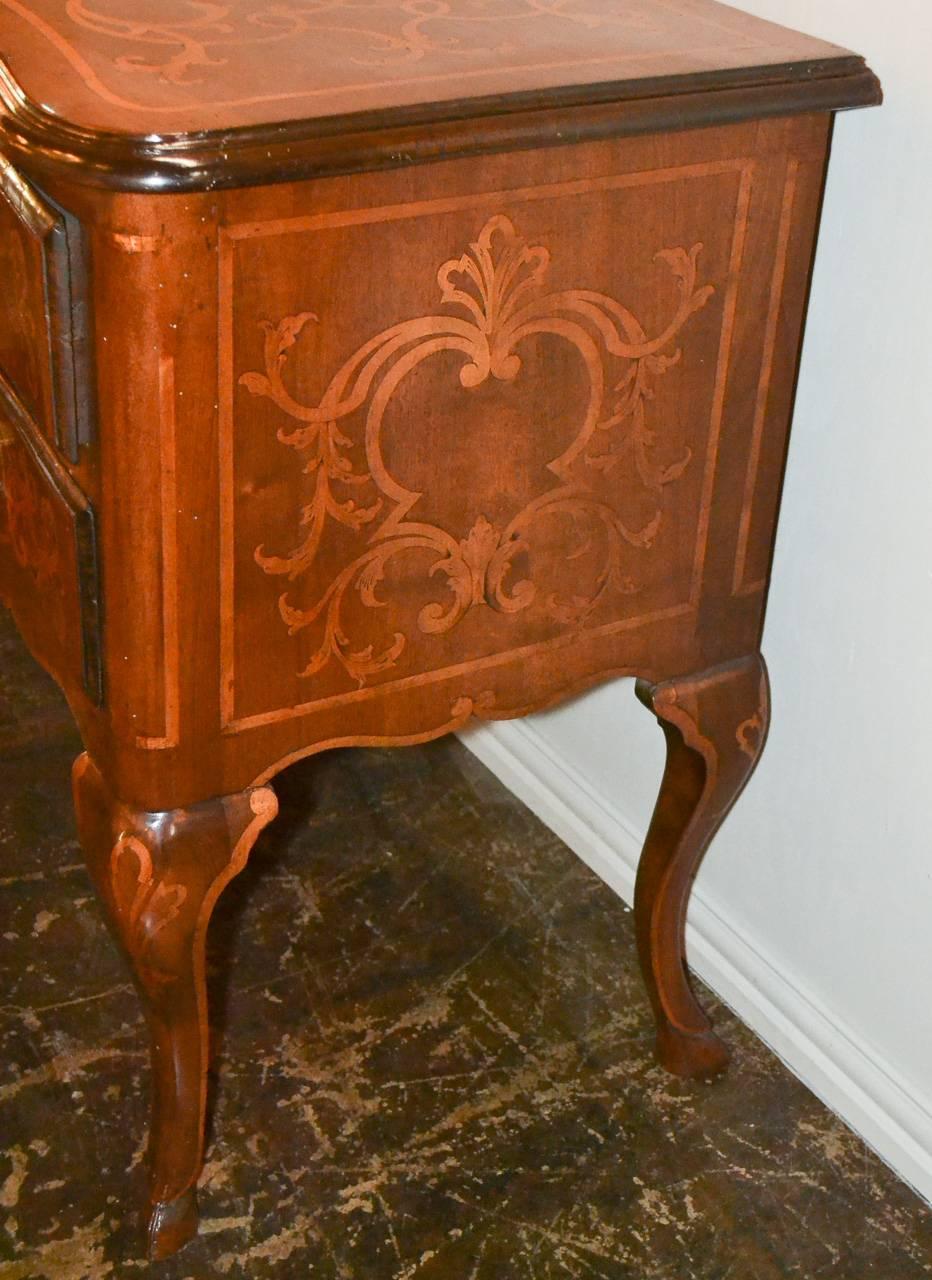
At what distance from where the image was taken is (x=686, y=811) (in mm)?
1588

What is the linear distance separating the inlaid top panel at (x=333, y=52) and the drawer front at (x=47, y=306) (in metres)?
0.08

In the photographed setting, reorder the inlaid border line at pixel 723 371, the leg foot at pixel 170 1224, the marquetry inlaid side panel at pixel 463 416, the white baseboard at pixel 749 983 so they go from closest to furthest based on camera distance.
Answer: the marquetry inlaid side panel at pixel 463 416, the inlaid border line at pixel 723 371, the leg foot at pixel 170 1224, the white baseboard at pixel 749 983

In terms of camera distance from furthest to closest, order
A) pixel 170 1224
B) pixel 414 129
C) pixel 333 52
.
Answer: pixel 170 1224 < pixel 333 52 < pixel 414 129

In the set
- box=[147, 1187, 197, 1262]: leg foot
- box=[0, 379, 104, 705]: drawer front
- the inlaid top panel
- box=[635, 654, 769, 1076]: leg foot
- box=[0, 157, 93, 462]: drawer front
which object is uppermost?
the inlaid top panel

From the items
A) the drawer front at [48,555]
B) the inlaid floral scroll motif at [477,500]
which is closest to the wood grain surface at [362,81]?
the inlaid floral scroll motif at [477,500]

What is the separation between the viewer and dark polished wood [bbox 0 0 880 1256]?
107 centimetres

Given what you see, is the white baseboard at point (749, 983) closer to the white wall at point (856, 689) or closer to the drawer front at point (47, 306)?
the white wall at point (856, 689)

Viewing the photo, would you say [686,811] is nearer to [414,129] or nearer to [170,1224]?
[170,1224]

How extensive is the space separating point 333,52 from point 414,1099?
1014 millimetres

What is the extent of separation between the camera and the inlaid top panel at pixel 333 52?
107 centimetres

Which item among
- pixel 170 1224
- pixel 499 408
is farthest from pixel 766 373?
pixel 170 1224

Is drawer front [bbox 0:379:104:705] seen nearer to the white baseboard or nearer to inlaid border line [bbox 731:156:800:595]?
inlaid border line [bbox 731:156:800:595]

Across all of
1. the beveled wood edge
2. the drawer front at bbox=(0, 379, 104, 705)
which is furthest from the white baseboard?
the beveled wood edge

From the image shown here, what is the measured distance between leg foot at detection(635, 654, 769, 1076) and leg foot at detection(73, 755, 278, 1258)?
0.41 metres
